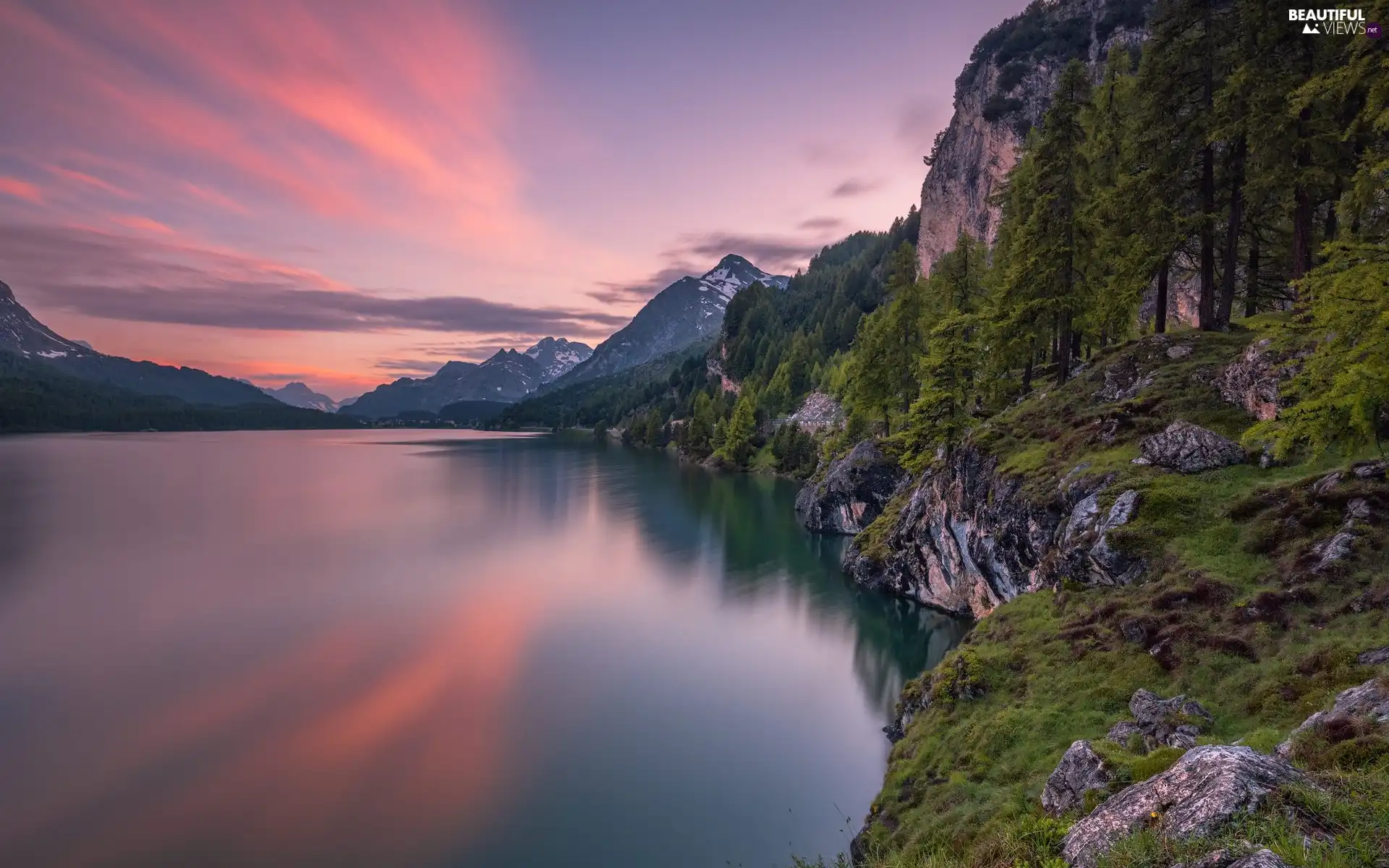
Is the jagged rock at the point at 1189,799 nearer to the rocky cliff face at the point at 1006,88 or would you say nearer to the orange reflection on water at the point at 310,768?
the orange reflection on water at the point at 310,768

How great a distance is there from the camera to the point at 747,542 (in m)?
63.4

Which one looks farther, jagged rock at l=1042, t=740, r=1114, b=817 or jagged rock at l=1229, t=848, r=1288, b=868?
jagged rock at l=1042, t=740, r=1114, b=817

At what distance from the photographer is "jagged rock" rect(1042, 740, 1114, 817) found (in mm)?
12016

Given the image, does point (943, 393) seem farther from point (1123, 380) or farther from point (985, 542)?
point (985, 542)

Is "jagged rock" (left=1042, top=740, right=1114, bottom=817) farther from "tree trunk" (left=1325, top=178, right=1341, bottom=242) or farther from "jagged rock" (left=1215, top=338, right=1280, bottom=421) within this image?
"tree trunk" (left=1325, top=178, right=1341, bottom=242)

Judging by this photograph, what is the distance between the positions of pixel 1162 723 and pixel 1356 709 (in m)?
4.01

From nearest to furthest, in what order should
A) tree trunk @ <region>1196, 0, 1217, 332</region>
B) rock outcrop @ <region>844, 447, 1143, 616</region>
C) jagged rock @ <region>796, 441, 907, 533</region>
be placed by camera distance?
rock outcrop @ <region>844, 447, 1143, 616</region>, tree trunk @ <region>1196, 0, 1217, 332</region>, jagged rock @ <region>796, 441, 907, 533</region>

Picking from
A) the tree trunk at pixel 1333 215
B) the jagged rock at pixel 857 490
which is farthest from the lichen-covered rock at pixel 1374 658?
the jagged rock at pixel 857 490

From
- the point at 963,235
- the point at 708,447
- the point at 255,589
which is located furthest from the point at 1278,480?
the point at 708,447

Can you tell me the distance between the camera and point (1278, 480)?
20.1 meters

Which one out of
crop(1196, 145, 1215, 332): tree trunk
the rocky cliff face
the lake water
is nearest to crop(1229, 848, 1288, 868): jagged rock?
the lake water

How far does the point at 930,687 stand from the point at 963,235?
41.9 metres

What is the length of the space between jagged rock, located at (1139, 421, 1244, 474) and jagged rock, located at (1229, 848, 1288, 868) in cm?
2002

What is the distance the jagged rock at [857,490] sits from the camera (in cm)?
6128
